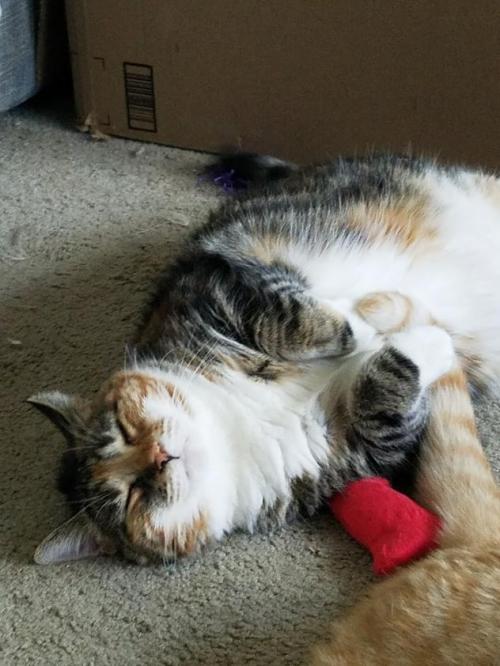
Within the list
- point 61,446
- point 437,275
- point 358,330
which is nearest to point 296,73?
point 437,275

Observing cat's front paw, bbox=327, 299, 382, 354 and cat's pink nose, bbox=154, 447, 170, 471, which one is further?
cat's front paw, bbox=327, 299, 382, 354

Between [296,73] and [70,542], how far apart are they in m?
1.18

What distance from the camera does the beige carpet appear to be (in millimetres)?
1117

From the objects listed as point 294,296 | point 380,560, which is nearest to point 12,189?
point 294,296

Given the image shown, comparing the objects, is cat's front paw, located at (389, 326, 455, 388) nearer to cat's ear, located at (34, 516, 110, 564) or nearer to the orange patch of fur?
the orange patch of fur

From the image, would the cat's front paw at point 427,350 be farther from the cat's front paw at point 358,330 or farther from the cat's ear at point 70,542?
the cat's ear at point 70,542

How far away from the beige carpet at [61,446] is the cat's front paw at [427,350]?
0.54ft

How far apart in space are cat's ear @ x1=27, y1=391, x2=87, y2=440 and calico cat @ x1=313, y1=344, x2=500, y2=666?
492mm

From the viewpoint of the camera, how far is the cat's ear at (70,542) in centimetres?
120

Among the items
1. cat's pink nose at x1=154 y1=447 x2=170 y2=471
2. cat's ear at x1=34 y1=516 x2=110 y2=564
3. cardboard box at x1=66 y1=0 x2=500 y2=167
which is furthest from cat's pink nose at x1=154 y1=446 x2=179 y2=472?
cardboard box at x1=66 y1=0 x2=500 y2=167

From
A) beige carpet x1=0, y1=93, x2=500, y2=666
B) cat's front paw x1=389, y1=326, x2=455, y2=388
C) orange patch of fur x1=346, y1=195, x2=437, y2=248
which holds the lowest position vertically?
beige carpet x1=0, y1=93, x2=500, y2=666

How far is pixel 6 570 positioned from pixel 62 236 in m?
0.88

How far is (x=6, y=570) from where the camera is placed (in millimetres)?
1218

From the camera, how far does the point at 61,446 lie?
4.66ft
